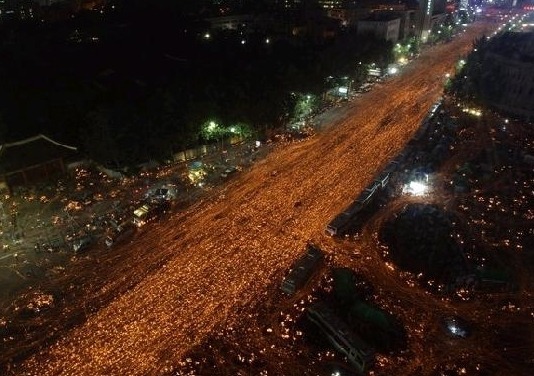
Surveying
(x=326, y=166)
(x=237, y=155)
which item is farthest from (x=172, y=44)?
(x=326, y=166)

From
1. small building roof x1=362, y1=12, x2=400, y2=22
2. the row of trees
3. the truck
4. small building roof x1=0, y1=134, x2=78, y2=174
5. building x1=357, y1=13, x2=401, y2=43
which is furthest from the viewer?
small building roof x1=362, y1=12, x2=400, y2=22

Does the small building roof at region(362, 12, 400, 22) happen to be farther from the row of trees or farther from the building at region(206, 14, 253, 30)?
the building at region(206, 14, 253, 30)

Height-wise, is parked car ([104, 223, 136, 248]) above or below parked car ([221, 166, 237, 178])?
below

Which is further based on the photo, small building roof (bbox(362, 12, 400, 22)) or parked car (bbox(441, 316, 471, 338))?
small building roof (bbox(362, 12, 400, 22))

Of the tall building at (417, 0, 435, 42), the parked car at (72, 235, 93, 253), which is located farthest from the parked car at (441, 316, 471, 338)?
the tall building at (417, 0, 435, 42)

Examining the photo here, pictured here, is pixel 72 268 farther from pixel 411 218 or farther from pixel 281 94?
pixel 281 94

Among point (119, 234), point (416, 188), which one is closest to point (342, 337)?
point (119, 234)
